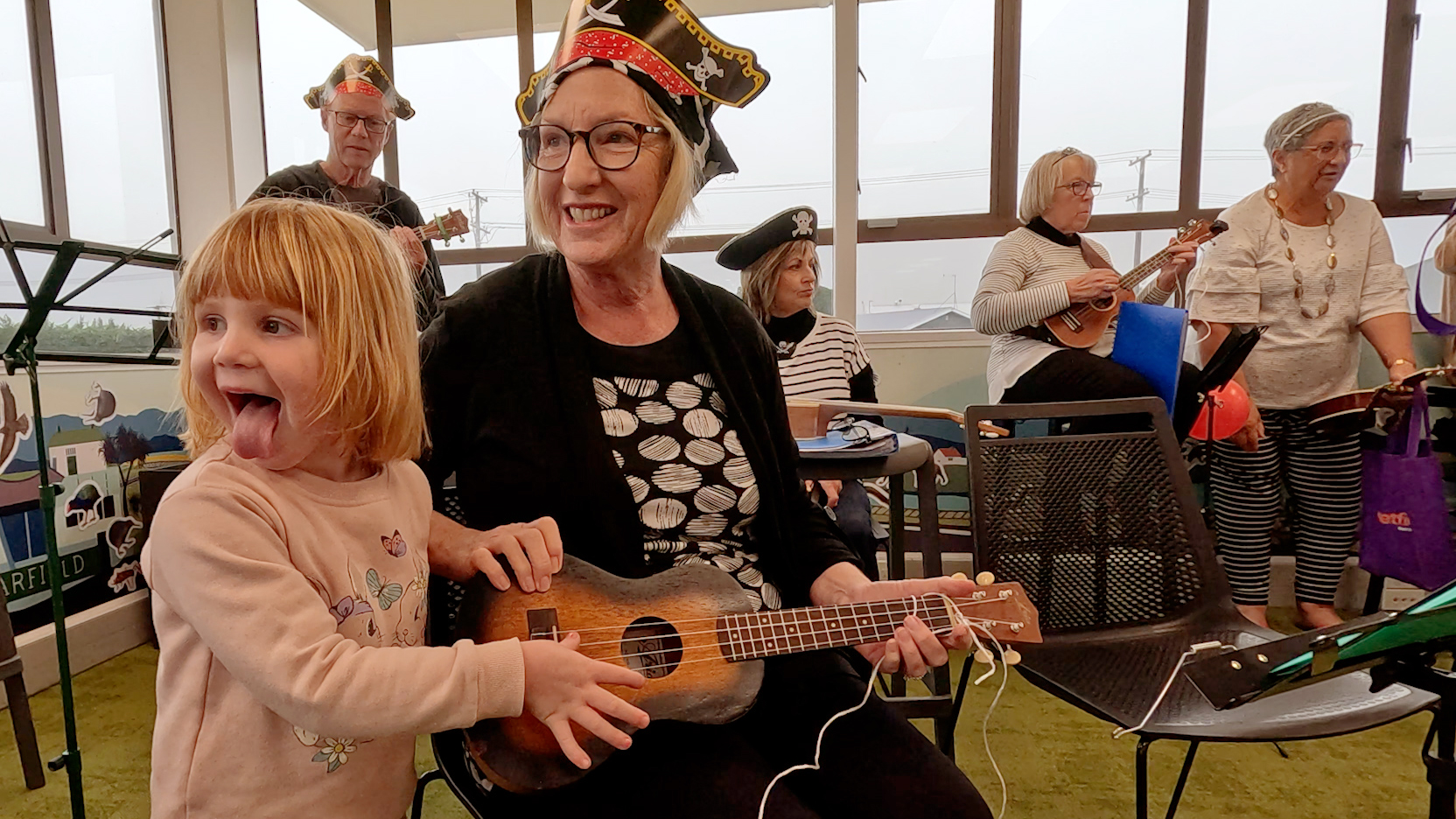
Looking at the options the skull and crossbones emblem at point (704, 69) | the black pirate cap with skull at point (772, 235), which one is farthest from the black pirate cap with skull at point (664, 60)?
the black pirate cap with skull at point (772, 235)

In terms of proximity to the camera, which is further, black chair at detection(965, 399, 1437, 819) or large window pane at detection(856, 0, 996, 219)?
large window pane at detection(856, 0, 996, 219)

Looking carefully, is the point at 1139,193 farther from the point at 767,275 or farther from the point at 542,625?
the point at 542,625

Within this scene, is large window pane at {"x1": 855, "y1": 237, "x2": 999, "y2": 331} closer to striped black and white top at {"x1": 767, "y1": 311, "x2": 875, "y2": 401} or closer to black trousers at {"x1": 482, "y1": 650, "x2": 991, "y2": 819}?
striped black and white top at {"x1": 767, "y1": 311, "x2": 875, "y2": 401}

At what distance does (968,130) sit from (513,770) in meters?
3.42

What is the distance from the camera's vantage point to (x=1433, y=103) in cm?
318

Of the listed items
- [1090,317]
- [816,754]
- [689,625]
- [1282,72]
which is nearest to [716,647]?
[689,625]

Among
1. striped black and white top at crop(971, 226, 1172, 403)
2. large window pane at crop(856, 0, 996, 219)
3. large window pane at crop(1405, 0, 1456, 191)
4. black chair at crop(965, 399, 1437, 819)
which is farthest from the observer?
large window pane at crop(856, 0, 996, 219)

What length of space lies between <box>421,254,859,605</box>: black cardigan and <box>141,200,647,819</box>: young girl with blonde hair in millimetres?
173

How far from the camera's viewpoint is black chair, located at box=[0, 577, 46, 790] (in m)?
1.70

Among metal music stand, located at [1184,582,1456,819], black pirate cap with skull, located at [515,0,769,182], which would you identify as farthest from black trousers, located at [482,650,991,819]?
black pirate cap with skull, located at [515,0,769,182]

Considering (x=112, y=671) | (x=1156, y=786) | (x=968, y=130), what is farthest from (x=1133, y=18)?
(x=112, y=671)

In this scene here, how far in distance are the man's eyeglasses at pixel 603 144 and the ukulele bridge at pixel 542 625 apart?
1.95 ft

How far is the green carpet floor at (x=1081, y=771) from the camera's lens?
166 centimetres

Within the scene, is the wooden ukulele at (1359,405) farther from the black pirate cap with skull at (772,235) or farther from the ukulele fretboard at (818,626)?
the ukulele fretboard at (818,626)
